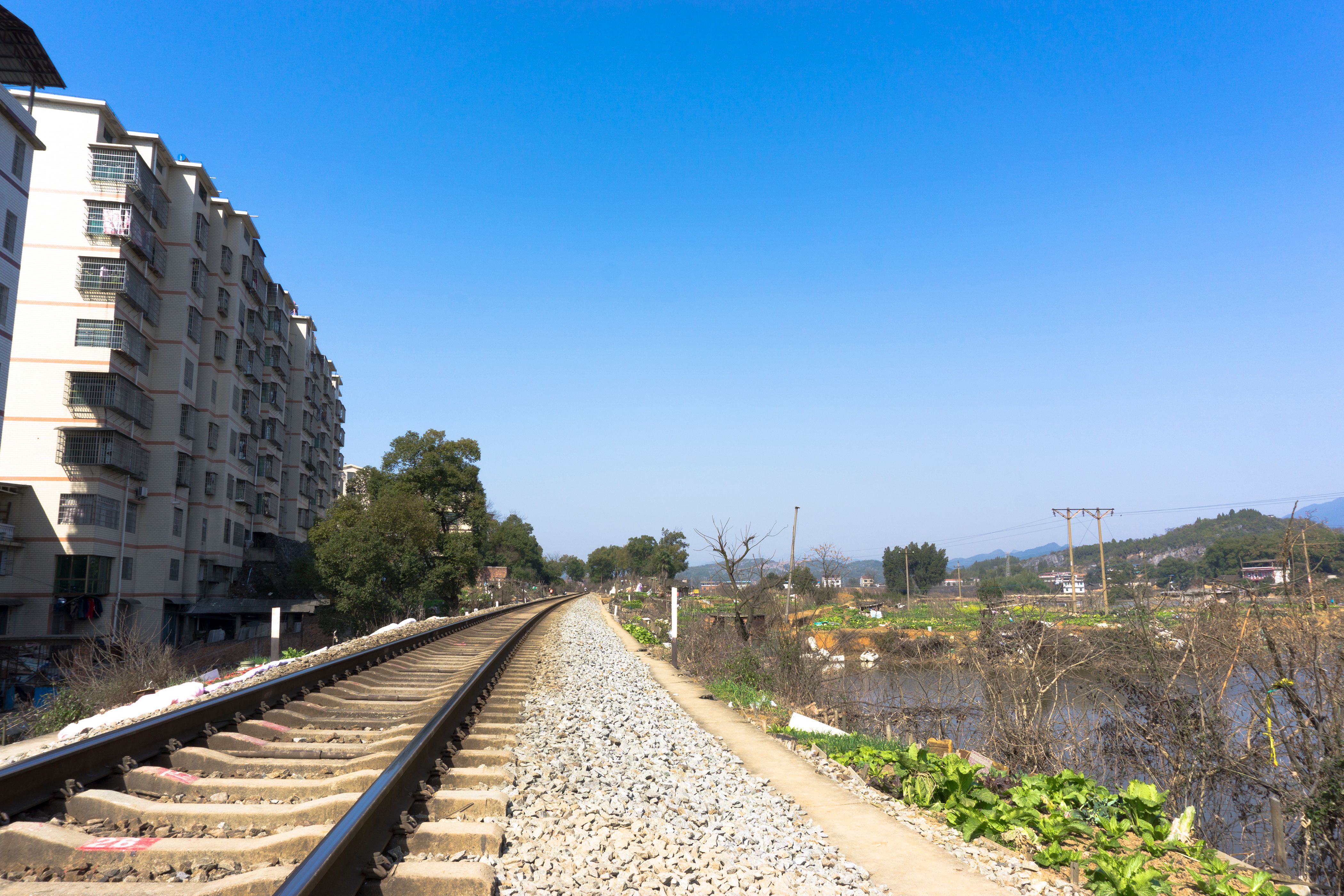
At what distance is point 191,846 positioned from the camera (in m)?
3.90

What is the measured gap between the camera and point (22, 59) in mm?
31891

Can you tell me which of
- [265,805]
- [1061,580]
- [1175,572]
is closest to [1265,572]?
[265,805]

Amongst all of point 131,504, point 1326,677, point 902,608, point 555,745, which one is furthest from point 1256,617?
point 902,608

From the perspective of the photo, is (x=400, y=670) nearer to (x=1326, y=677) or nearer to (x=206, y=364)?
(x=1326, y=677)

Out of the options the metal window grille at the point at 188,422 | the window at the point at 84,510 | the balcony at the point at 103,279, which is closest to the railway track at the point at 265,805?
the window at the point at 84,510

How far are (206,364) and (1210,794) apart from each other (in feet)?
170

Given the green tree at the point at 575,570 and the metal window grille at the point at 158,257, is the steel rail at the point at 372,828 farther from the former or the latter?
the green tree at the point at 575,570

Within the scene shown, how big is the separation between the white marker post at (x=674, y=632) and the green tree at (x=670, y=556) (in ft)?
276

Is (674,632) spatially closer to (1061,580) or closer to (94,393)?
(94,393)

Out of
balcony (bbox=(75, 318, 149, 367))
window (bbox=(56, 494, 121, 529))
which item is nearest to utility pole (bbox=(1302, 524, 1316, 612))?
window (bbox=(56, 494, 121, 529))

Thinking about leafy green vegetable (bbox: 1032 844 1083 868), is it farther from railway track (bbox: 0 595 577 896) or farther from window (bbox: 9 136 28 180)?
window (bbox: 9 136 28 180)

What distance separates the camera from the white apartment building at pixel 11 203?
91.1 ft

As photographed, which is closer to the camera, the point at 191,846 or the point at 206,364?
the point at 191,846

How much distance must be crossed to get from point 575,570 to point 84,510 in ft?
472
